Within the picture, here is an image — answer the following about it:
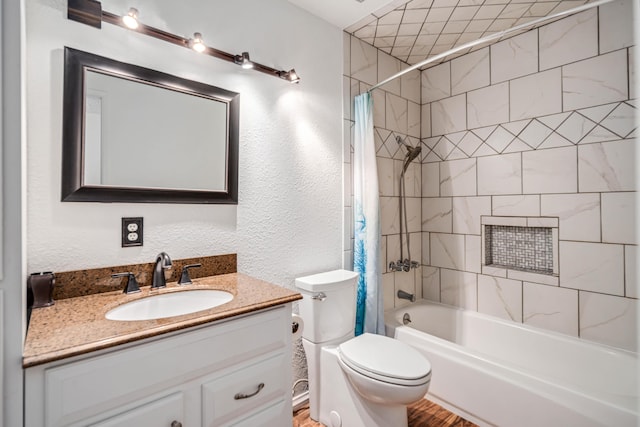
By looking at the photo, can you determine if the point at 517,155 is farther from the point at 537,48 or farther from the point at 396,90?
the point at 396,90

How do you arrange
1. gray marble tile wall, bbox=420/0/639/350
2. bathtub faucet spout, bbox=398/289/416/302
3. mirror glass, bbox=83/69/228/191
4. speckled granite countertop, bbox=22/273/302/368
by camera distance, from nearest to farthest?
speckled granite countertop, bbox=22/273/302/368
mirror glass, bbox=83/69/228/191
gray marble tile wall, bbox=420/0/639/350
bathtub faucet spout, bbox=398/289/416/302

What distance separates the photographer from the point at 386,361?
150cm

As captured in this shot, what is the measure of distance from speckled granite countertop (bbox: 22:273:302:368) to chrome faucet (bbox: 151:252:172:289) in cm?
4

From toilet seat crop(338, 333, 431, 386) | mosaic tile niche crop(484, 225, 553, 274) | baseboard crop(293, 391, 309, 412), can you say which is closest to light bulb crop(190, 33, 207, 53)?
toilet seat crop(338, 333, 431, 386)

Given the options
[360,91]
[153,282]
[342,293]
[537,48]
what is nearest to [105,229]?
[153,282]

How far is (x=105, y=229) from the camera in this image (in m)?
1.27

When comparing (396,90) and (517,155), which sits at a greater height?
(396,90)

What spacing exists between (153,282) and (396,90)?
229 cm

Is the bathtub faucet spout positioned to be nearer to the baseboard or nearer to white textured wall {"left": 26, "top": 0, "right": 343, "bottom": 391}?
white textured wall {"left": 26, "top": 0, "right": 343, "bottom": 391}

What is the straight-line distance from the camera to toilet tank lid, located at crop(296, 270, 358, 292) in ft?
5.58

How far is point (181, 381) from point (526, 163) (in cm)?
243

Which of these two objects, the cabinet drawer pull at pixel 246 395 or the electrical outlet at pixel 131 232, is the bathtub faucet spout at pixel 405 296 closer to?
the cabinet drawer pull at pixel 246 395

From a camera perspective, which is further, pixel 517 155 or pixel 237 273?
pixel 517 155

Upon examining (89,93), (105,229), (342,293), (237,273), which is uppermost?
(89,93)
